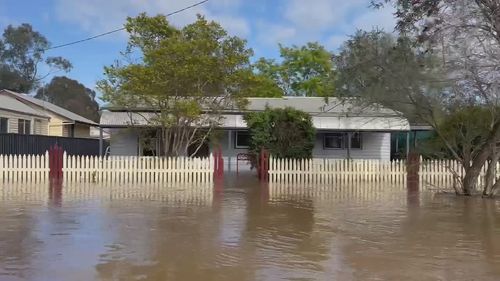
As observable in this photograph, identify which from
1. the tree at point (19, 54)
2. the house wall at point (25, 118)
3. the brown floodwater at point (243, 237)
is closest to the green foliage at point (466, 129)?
the brown floodwater at point (243, 237)

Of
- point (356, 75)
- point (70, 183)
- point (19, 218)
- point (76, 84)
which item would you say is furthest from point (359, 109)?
point (76, 84)

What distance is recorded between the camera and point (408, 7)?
39.9 ft

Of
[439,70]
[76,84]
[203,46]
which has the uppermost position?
[76,84]

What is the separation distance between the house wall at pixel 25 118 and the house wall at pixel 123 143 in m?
5.27

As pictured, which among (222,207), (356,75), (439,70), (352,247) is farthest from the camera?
(356,75)

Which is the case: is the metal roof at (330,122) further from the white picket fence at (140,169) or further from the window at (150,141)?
the white picket fence at (140,169)

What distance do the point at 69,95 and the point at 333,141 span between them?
51.1m

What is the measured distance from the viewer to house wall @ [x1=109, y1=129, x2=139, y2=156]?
29.4 metres

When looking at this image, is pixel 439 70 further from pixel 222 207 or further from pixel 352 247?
pixel 352 247

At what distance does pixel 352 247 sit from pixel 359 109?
1021 centimetres

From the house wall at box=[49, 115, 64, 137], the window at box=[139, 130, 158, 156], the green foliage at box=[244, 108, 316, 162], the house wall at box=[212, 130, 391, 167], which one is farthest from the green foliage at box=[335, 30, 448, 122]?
the house wall at box=[49, 115, 64, 137]

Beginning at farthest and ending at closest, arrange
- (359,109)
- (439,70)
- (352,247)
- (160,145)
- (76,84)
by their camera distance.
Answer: (76,84), (160,145), (359,109), (439,70), (352,247)

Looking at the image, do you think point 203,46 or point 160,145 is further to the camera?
point 160,145

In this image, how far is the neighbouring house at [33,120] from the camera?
31141mm
